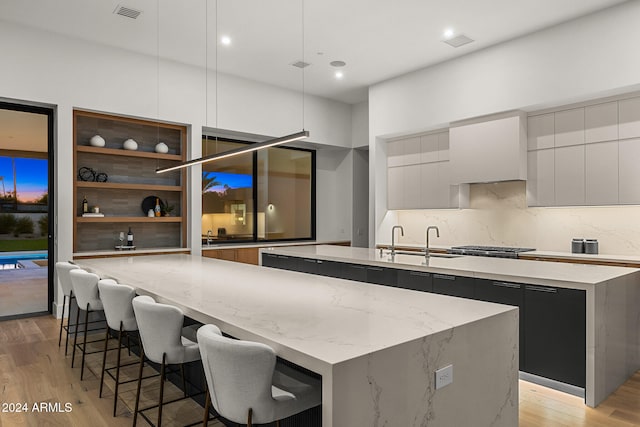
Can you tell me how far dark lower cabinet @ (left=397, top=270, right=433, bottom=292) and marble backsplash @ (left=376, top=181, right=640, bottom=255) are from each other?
276cm

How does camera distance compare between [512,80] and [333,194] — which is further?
[333,194]

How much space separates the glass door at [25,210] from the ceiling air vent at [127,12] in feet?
5.44

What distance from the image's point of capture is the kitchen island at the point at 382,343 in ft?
4.98

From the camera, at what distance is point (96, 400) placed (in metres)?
2.90

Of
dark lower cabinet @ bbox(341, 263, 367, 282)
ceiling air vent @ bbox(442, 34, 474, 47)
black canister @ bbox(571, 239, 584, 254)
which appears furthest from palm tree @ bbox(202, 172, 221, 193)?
black canister @ bbox(571, 239, 584, 254)

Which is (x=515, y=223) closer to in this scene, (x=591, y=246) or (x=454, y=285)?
(x=591, y=246)

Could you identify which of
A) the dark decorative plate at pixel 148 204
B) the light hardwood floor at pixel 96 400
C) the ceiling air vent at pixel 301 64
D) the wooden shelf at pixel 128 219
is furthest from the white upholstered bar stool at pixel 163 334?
the ceiling air vent at pixel 301 64

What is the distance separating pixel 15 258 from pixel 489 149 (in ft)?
19.4

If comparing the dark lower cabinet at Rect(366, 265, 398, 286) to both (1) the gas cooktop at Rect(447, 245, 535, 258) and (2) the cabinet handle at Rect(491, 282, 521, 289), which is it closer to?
(2) the cabinet handle at Rect(491, 282, 521, 289)

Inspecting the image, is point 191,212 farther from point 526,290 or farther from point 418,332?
point 418,332

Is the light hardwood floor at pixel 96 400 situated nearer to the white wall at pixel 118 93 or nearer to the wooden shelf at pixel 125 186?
the white wall at pixel 118 93

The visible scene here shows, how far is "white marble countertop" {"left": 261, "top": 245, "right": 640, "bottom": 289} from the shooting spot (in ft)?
9.79

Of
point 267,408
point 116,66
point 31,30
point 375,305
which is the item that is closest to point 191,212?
point 116,66

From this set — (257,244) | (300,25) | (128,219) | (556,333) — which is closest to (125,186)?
(128,219)
